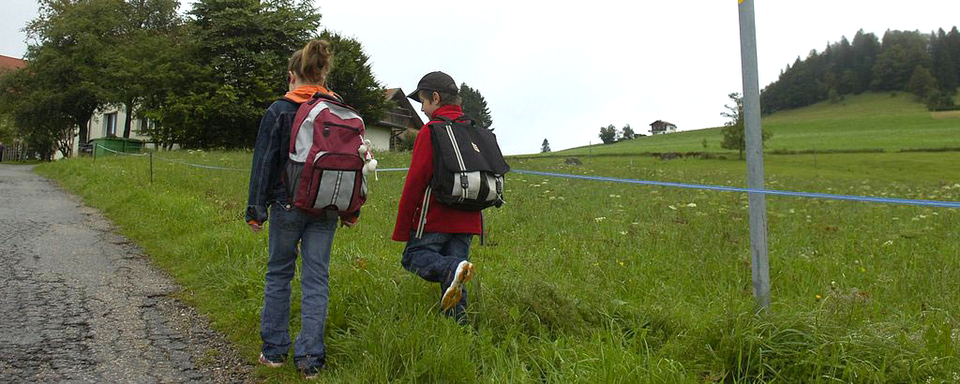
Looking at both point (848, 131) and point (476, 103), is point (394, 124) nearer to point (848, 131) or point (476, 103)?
point (476, 103)

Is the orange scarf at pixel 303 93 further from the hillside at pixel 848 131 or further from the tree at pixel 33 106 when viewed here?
the hillside at pixel 848 131

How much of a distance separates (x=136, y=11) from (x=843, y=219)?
41039mm

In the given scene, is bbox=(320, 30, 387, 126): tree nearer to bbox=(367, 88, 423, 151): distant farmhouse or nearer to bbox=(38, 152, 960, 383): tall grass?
bbox=(367, 88, 423, 151): distant farmhouse

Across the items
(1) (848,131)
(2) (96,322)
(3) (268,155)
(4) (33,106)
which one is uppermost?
(4) (33,106)

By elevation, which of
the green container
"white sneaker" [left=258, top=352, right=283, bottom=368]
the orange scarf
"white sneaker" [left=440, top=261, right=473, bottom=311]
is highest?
the green container

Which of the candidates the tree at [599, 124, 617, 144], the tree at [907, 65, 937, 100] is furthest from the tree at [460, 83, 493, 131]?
the tree at [907, 65, 937, 100]

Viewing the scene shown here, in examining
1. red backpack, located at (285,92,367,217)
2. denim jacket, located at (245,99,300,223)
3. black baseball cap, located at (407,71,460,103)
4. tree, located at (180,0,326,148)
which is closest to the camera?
red backpack, located at (285,92,367,217)

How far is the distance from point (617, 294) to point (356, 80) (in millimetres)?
34179

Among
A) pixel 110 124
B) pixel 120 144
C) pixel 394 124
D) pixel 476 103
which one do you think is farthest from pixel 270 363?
pixel 476 103

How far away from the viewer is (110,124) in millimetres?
49750

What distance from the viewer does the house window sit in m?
48.6

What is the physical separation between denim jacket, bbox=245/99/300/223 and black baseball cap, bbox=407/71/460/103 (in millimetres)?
744

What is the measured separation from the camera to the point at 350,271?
4547mm

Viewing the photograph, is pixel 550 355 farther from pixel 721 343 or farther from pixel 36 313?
pixel 36 313
